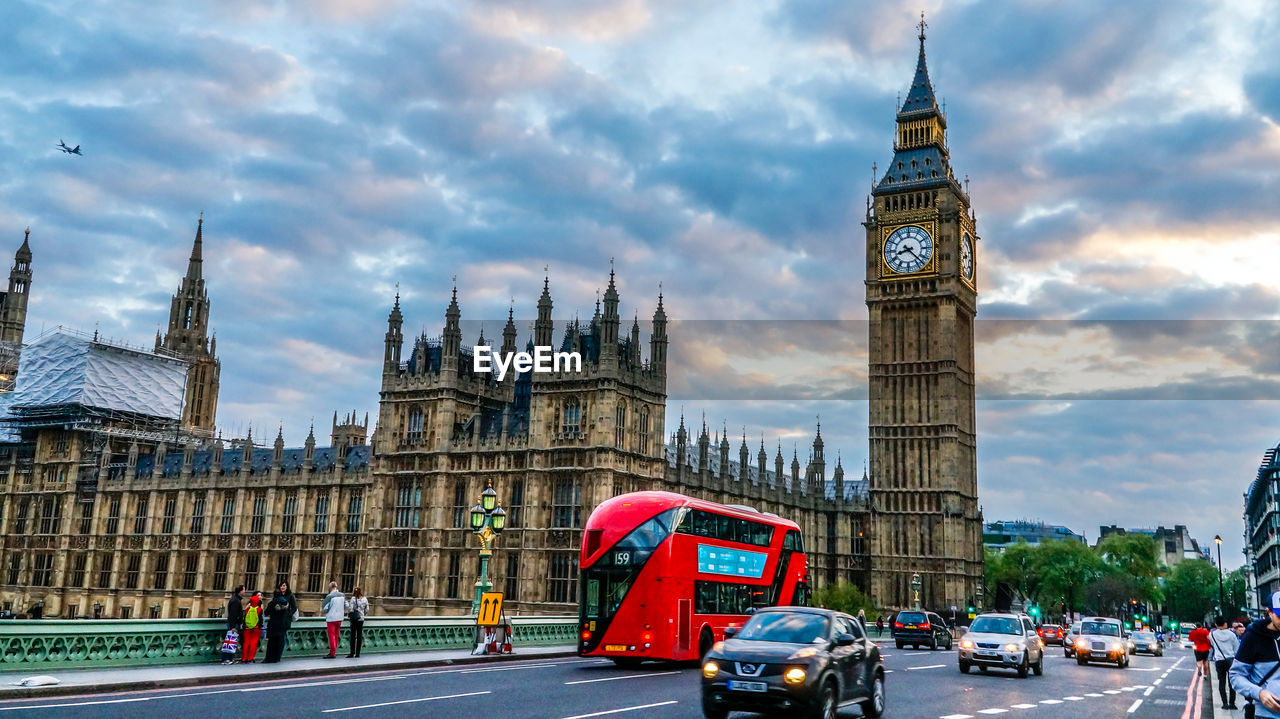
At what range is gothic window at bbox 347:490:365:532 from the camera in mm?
76750

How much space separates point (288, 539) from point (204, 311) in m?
56.1

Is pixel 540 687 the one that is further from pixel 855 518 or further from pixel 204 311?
pixel 204 311

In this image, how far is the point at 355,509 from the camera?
77375 millimetres

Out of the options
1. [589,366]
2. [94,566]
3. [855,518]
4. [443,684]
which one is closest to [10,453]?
[94,566]

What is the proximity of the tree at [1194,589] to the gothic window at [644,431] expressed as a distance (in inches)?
5098

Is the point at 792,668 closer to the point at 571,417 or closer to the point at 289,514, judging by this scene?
the point at 571,417

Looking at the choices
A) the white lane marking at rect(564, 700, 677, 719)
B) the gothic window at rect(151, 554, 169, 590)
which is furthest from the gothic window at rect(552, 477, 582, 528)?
the white lane marking at rect(564, 700, 677, 719)

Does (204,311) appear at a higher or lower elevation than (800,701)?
higher

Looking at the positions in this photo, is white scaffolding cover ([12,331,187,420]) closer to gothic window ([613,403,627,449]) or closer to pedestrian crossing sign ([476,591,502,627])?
gothic window ([613,403,627,449])

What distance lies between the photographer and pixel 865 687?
1769 cm

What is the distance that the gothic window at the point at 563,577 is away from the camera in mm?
62219

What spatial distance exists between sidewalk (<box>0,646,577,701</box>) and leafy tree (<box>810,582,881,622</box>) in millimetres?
47630

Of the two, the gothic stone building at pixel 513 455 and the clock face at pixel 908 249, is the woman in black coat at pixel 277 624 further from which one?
the clock face at pixel 908 249

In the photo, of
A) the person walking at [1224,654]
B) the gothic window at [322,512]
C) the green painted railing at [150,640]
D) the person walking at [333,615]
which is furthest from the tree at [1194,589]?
the person walking at [333,615]
